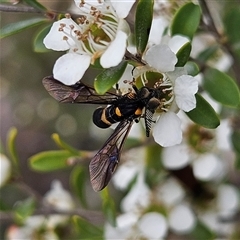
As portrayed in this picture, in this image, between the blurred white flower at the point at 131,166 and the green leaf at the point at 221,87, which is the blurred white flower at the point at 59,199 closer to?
the blurred white flower at the point at 131,166

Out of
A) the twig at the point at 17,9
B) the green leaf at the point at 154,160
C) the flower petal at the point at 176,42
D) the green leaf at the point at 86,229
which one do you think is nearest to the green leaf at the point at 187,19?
the flower petal at the point at 176,42

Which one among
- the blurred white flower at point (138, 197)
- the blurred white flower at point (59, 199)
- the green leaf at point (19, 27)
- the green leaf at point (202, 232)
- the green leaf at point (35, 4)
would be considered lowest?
the blurred white flower at point (59, 199)

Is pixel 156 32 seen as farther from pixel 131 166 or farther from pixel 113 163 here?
pixel 131 166

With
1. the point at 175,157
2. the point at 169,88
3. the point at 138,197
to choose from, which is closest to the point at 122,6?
the point at 169,88

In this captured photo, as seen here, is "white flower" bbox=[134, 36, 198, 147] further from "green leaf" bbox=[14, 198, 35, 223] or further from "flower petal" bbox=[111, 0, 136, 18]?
"green leaf" bbox=[14, 198, 35, 223]

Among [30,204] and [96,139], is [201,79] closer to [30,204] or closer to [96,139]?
[30,204]

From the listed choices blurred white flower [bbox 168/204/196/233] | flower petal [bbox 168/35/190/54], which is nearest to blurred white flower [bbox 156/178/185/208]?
blurred white flower [bbox 168/204/196/233]

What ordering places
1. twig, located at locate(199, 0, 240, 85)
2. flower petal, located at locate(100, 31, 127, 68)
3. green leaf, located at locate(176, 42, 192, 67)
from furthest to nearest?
twig, located at locate(199, 0, 240, 85) → green leaf, located at locate(176, 42, 192, 67) → flower petal, located at locate(100, 31, 127, 68)

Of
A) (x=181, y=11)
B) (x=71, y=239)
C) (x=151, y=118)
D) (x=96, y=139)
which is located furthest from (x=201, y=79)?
(x=96, y=139)
